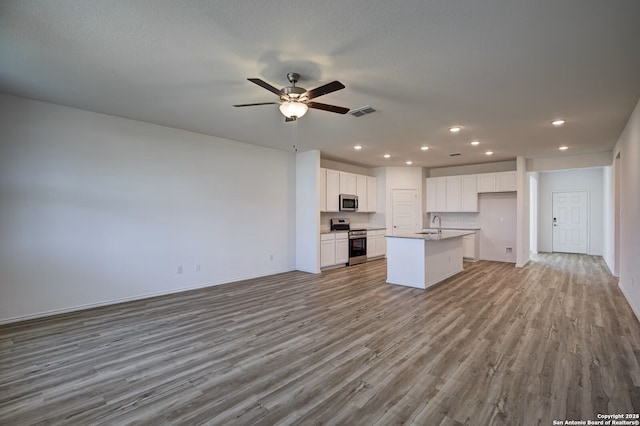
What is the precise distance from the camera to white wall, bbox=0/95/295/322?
368cm

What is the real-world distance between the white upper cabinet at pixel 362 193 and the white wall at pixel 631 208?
16.6 ft

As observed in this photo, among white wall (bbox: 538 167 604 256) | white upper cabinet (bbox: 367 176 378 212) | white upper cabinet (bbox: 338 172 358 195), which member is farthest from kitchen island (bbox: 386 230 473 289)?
white wall (bbox: 538 167 604 256)

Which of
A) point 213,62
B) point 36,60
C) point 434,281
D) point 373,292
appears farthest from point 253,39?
point 434,281

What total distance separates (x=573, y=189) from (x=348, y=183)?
749 cm

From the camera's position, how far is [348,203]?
764 cm

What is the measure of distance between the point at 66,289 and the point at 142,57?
3291 mm

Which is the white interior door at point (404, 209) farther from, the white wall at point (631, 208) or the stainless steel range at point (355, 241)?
the white wall at point (631, 208)

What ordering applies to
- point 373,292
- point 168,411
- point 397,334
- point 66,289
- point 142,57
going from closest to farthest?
point 168,411 < point 142,57 < point 397,334 < point 66,289 < point 373,292

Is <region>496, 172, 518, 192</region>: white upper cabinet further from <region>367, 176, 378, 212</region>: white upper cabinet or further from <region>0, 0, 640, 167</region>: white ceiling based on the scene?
<region>367, 176, 378, 212</region>: white upper cabinet

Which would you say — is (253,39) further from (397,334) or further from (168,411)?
(397,334)

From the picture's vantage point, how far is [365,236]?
7805 millimetres

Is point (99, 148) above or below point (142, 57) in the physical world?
below

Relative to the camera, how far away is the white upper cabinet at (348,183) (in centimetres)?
755

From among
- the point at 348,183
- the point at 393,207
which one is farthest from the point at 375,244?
the point at 348,183
